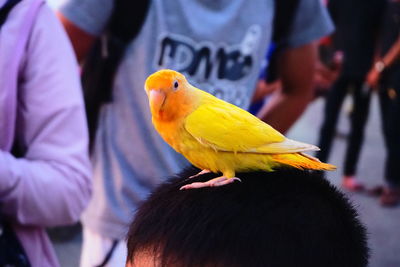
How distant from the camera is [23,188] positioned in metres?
1.43

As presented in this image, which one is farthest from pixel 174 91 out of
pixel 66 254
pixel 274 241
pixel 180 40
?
pixel 66 254

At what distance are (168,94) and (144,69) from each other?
33.1 inches

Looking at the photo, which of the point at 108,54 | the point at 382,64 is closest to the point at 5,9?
the point at 108,54

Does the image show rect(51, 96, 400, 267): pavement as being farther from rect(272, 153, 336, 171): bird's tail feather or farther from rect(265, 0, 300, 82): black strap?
rect(272, 153, 336, 171): bird's tail feather

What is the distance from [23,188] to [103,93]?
0.62 m

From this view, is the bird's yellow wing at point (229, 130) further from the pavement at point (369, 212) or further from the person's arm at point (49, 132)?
the pavement at point (369, 212)

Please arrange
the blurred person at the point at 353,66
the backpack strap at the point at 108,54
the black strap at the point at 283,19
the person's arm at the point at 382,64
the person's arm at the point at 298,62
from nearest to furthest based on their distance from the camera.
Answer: the backpack strap at the point at 108,54 → the black strap at the point at 283,19 → the person's arm at the point at 298,62 → the person's arm at the point at 382,64 → the blurred person at the point at 353,66

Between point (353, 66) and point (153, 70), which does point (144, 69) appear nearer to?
point (153, 70)

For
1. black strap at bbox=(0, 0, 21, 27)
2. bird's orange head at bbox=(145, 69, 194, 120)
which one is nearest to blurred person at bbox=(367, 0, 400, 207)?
black strap at bbox=(0, 0, 21, 27)

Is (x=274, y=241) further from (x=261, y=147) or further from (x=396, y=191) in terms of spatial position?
(x=396, y=191)

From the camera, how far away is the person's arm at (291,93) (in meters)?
2.45

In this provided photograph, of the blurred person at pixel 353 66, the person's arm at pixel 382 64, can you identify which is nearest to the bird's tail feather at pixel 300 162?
the person's arm at pixel 382 64

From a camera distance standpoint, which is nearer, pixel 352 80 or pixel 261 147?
pixel 261 147

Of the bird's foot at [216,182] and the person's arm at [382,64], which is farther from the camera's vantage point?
the person's arm at [382,64]
